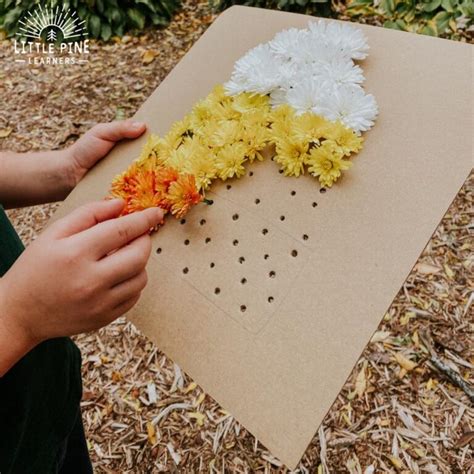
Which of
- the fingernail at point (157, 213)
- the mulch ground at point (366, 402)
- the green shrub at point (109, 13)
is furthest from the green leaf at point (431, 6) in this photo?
A: the fingernail at point (157, 213)

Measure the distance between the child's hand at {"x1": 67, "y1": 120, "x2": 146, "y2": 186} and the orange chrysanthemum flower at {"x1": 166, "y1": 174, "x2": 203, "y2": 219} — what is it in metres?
0.26

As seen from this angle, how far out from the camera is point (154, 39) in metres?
3.61

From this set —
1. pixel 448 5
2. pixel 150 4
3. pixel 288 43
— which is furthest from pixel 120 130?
pixel 150 4

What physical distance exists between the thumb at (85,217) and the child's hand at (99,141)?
0.31 meters

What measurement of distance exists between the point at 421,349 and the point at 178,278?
4.14 feet

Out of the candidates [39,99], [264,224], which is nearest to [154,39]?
[39,99]

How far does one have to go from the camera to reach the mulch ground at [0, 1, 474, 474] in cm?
160

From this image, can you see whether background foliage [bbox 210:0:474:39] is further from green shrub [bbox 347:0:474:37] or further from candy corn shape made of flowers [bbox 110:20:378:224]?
candy corn shape made of flowers [bbox 110:20:378:224]

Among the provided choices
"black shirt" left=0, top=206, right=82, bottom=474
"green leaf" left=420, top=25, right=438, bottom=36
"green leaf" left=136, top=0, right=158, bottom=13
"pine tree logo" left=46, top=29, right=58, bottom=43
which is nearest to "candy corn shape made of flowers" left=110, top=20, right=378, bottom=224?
"black shirt" left=0, top=206, right=82, bottom=474

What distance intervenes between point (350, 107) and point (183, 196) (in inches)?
14.3

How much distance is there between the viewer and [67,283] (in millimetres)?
698

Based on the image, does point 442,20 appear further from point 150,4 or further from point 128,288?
point 128,288

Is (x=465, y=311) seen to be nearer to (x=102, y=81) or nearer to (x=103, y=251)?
(x=103, y=251)

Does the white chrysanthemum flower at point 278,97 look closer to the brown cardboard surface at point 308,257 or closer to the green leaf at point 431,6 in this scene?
the brown cardboard surface at point 308,257
